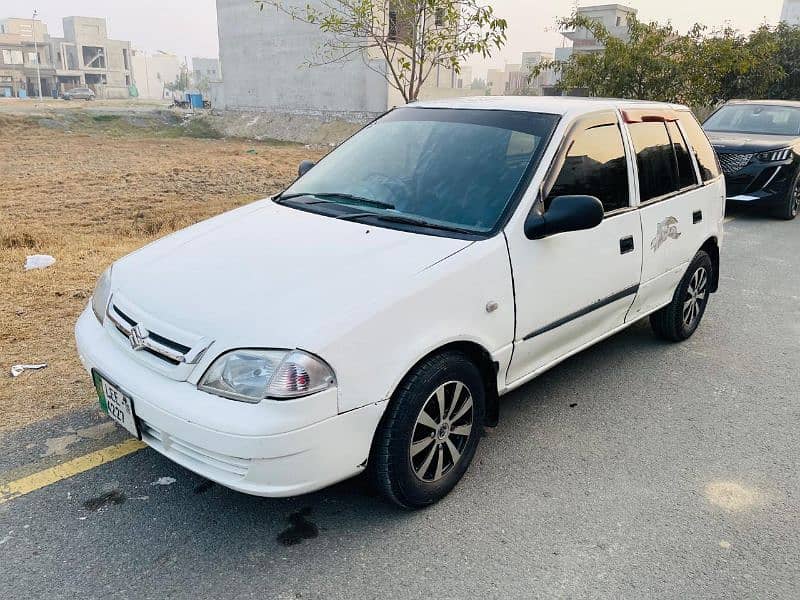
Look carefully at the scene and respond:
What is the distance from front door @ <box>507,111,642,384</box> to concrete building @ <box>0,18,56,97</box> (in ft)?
364

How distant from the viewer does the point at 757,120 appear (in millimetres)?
10711

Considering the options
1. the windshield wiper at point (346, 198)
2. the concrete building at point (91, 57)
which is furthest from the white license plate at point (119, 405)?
the concrete building at point (91, 57)

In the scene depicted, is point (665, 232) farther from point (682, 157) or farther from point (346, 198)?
point (346, 198)

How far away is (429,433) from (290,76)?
3521 cm

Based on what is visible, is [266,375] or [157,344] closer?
[266,375]

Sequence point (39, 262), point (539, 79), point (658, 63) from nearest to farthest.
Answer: point (39, 262)
point (658, 63)
point (539, 79)

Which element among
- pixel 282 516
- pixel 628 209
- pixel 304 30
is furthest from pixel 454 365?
pixel 304 30

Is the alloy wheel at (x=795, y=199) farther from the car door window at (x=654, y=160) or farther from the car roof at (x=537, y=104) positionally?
the car roof at (x=537, y=104)

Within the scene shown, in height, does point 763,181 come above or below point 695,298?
above

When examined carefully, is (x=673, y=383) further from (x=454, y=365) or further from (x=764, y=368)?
(x=454, y=365)

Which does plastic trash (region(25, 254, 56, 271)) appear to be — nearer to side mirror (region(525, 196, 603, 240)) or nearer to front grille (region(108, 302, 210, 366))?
front grille (region(108, 302, 210, 366))

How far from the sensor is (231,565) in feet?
8.29

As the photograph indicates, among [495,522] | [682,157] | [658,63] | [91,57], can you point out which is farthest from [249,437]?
A: [91,57]

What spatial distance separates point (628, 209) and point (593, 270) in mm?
543
